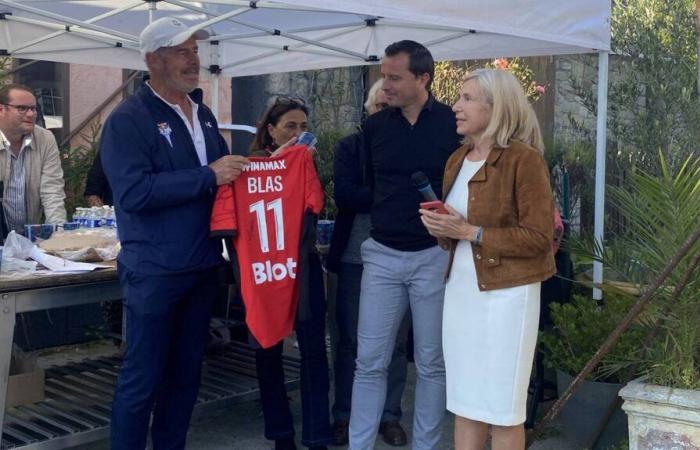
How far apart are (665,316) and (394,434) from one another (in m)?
1.50

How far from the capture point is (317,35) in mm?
6738

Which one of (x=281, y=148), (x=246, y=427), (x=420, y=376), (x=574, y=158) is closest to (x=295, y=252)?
(x=281, y=148)

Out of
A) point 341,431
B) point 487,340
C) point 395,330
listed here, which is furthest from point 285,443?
point 487,340

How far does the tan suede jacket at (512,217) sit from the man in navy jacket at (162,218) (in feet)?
3.36

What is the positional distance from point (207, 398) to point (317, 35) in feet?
9.86

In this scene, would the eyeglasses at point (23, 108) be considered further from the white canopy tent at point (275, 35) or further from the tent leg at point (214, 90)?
the tent leg at point (214, 90)

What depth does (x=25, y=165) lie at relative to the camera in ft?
17.6

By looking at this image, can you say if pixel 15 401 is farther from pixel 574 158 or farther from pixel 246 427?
pixel 574 158

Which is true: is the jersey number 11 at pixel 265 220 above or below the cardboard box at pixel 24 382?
above


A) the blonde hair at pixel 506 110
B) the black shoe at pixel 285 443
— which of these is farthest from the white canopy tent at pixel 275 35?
the black shoe at pixel 285 443

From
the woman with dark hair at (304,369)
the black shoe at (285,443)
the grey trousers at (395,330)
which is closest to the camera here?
the grey trousers at (395,330)

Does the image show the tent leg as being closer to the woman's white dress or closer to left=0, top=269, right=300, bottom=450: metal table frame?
left=0, top=269, right=300, bottom=450: metal table frame

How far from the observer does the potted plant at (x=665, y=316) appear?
145 inches

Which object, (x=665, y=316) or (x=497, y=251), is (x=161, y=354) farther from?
(x=665, y=316)
